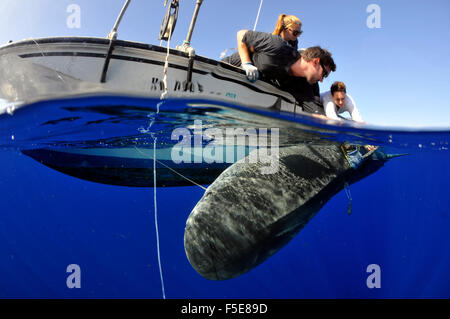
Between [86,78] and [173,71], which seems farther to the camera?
[173,71]

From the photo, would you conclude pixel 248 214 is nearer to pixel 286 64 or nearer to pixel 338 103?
pixel 286 64

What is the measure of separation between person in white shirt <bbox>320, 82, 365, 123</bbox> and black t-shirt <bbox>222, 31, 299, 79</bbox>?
969 millimetres

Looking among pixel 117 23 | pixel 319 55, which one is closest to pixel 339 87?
pixel 319 55

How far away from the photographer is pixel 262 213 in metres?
3.36

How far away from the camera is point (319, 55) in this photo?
4242 mm

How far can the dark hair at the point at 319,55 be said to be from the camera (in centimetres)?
425

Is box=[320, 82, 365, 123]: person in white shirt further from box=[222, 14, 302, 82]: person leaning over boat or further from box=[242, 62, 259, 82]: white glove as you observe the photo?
box=[242, 62, 259, 82]: white glove

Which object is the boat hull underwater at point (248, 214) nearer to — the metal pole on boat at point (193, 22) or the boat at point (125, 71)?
the boat at point (125, 71)

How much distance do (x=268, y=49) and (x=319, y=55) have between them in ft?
2.86

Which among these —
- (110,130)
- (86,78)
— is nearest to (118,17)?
(86,78)

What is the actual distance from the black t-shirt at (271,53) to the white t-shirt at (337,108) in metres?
0.99

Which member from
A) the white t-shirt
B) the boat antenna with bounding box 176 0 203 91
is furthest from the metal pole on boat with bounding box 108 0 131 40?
the white t-shirt

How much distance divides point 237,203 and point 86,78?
3934mm

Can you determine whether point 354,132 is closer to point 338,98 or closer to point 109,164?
point 338,98
